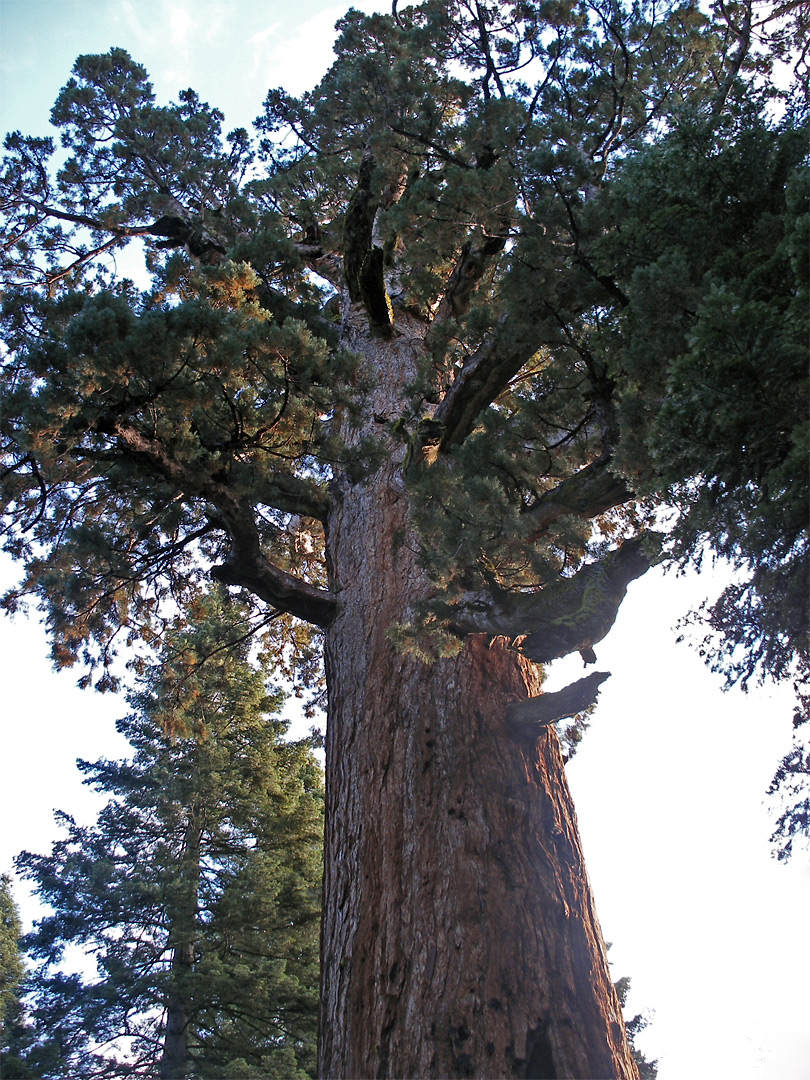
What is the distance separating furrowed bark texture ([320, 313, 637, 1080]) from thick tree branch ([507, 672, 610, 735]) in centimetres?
11

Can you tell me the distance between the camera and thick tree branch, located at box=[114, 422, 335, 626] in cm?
413

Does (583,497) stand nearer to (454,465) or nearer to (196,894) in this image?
(454,465)

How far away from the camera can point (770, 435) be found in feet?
8.64

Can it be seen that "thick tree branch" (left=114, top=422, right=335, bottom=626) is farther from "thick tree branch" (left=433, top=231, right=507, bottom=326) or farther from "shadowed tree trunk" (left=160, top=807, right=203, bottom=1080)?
"shadowed tree trunk" (left=160, top=807, right=203, bottom=1080)

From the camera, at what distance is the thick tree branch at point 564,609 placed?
3.81 meters

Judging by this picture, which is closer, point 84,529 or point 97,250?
point 84,529

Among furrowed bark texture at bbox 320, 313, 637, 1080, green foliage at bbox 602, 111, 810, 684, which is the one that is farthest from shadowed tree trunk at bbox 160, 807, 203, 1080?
green foliage at bbox 602, 111, 810, 684

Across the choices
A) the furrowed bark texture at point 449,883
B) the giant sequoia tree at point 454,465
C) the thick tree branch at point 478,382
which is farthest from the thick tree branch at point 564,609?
the thick tree branch at point 478,382

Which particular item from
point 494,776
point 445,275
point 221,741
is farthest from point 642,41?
point 221,741

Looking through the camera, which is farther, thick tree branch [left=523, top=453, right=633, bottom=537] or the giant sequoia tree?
thick tree branch [left=523, top=453, right=633, bottom=537]

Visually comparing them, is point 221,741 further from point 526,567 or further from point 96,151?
point 526,567

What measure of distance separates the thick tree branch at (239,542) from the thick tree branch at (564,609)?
1369 millimetres

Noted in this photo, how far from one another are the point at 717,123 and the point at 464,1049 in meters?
3.95

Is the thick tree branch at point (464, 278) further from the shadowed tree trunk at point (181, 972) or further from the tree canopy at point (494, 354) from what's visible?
the shadowed tree trunk at point (181, 972)
